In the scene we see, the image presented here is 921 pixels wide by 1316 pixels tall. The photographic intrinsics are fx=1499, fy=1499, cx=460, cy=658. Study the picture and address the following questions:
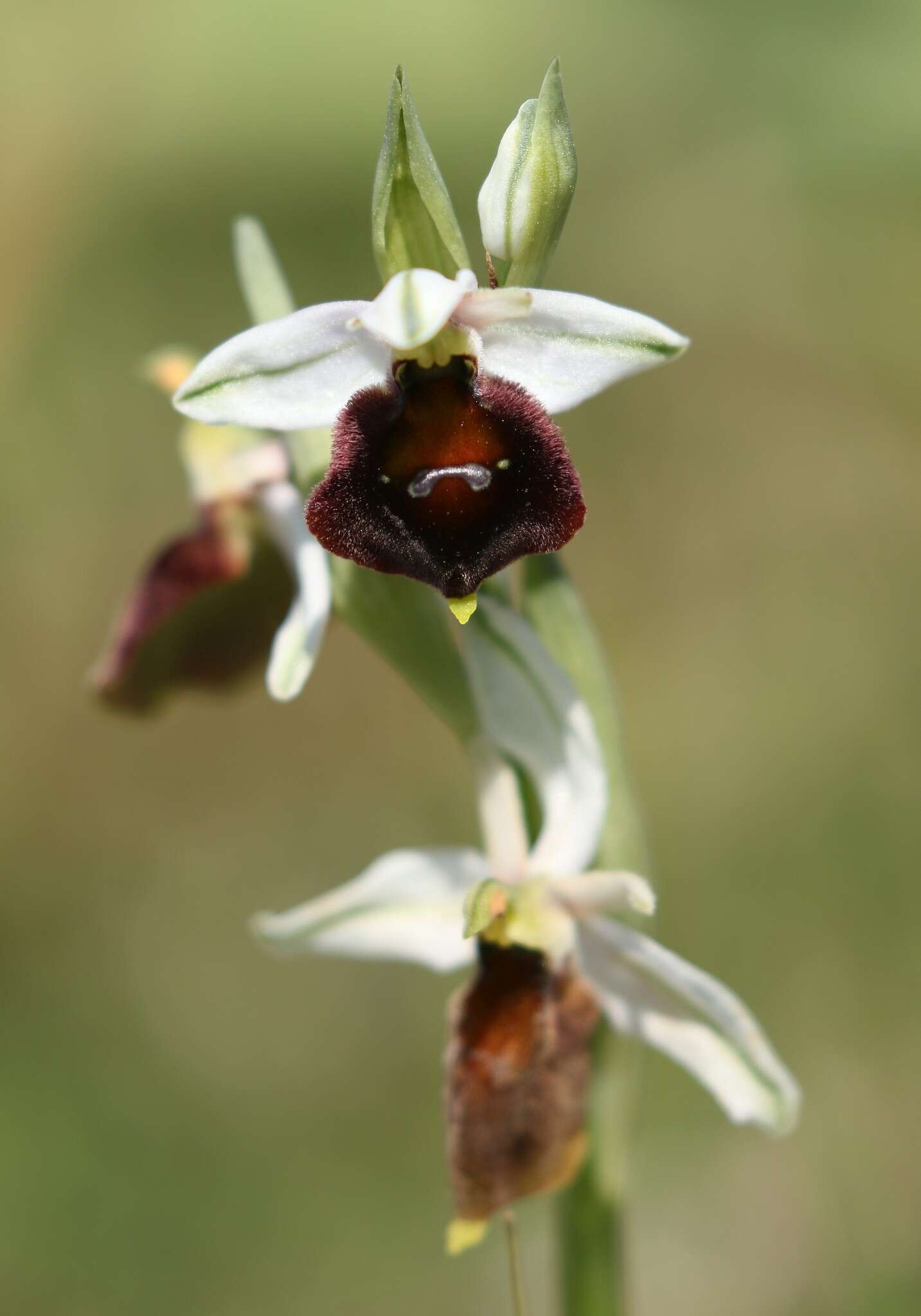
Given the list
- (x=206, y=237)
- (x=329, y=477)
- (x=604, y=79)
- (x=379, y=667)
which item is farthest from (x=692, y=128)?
(x=329, y=477)

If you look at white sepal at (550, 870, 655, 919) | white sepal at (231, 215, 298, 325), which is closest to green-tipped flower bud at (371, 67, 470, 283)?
white sepal at (231, 215, 298, 325)

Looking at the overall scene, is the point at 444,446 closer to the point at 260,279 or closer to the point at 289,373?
the point at 289,373

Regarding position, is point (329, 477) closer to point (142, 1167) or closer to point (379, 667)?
point (142, 1167)

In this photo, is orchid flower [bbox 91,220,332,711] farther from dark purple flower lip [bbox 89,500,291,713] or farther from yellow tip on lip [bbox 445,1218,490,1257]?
yellow tip on lip [bbox 445,1218,490,1257]

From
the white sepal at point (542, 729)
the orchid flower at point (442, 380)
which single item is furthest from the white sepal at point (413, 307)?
the white sepal at point (542, 729)

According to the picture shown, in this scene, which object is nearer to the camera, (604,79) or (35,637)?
(35,637)

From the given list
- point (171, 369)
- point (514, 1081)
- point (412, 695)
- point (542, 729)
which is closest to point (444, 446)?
point (542, 729)
